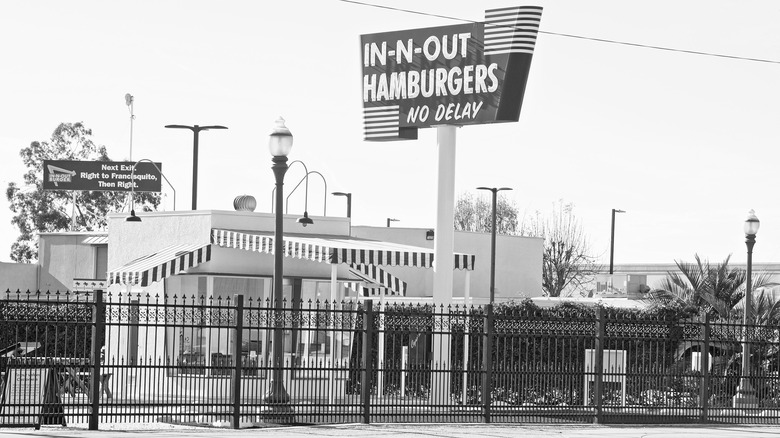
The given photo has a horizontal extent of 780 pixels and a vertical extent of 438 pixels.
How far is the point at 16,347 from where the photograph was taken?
16859 mm

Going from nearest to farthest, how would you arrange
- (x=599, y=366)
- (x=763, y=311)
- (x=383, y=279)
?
(x=599, y=366) < (x=383, y=279) < (x=763, y=311)

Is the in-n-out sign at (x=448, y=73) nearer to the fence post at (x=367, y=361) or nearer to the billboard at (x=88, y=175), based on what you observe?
the fence post at (x=367, y=361)

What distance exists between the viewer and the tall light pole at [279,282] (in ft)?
59.9

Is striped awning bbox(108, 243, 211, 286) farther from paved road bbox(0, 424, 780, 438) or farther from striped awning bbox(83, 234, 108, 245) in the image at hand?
striped awning bbox(83, 234, 108, 245)

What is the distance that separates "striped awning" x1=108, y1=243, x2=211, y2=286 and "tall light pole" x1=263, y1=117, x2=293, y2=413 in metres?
5.16

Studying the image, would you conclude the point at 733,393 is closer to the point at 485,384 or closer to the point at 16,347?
the point at 485,384

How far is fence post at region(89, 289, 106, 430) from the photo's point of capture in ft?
55.6

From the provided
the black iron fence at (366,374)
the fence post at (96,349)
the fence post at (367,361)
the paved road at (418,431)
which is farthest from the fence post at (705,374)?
the fence post at (96,349)

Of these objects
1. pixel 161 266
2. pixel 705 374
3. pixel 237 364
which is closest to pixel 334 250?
pixel 161 266

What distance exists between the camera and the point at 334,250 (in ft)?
76.7

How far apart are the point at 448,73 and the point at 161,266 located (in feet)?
22.8

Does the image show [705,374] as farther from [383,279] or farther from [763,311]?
[383,279]

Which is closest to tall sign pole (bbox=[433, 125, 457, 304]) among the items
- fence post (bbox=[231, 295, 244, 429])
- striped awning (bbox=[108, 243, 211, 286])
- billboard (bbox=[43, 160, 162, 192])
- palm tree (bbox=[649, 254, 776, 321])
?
striped awning (bbox=[108, 243, 211, 286])

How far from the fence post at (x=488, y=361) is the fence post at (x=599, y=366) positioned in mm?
1851
